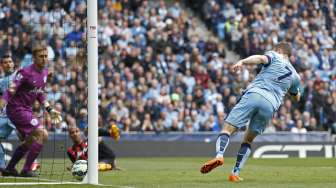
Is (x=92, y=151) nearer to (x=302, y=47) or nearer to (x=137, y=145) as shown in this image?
(x=137, y=145)

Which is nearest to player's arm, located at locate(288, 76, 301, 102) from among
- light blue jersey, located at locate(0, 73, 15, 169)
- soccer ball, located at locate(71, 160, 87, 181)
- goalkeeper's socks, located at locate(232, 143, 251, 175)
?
goalkeeper's socks, located at locate(232, 143, 251, 175)

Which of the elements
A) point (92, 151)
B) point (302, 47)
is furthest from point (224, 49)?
point (92, 151)

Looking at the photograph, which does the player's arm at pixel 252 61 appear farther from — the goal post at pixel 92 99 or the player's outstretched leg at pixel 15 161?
the player's outstretched leg at pixel 15 161

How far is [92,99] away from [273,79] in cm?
325

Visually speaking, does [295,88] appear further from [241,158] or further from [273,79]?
[241,158]

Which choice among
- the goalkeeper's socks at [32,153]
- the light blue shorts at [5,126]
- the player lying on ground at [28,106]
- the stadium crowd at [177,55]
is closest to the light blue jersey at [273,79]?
the player lying on ground at [28,106]

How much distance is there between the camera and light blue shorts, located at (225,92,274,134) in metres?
15.3

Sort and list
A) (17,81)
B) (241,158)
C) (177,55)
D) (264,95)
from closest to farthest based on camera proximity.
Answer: (241,158), (264,95), (17,81), (177,55)

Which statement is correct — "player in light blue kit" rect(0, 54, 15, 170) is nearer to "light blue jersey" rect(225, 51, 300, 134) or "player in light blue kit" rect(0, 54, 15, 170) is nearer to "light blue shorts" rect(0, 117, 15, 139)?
"light blue shorts" rect(0, 117, 15, 139)

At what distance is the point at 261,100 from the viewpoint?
1541 centimetres

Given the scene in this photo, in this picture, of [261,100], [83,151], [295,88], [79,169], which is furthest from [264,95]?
[83,151]

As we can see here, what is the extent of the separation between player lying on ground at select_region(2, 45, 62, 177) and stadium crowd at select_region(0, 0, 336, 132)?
9150 millimetres

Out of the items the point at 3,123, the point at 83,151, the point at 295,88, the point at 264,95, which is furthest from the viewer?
the point at 83,151

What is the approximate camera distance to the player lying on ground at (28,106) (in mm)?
16203
